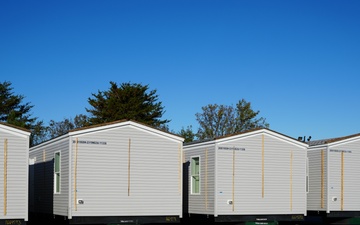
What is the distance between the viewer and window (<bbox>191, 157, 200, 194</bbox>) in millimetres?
24173

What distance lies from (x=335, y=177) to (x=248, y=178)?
15.3 ft

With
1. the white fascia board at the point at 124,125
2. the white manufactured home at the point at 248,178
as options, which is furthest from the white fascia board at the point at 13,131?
the white manufactured home at the point at 248,178

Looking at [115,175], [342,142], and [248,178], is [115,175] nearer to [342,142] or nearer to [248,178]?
[248,178]

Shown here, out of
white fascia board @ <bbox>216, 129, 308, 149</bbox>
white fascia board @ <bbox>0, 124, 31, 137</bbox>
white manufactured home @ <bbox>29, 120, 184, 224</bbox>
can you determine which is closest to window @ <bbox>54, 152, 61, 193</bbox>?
white manufactured home @ <bbox>29, 120, 184, 224</bbox>

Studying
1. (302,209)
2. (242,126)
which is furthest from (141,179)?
(242,126)

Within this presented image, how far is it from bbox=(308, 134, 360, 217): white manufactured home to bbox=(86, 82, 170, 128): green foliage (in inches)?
A: 1101

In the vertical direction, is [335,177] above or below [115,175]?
below

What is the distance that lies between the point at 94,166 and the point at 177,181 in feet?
10.4

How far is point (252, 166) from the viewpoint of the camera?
23.4m

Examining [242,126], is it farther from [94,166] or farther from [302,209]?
[94,166]

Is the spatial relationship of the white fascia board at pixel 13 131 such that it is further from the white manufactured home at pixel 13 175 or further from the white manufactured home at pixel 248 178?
the white manufactured home at pixel 248 178

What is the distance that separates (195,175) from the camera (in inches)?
958

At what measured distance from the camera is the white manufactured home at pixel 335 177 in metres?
25.6

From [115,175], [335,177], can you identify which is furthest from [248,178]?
[115,175]
